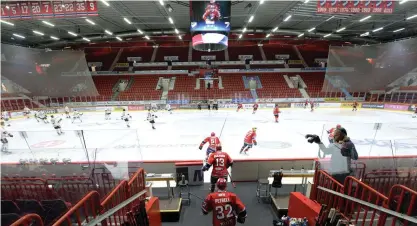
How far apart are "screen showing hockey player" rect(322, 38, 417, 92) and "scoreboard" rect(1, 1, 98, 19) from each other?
2520 cm

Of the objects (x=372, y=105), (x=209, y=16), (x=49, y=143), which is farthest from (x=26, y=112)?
(x=372, y=105)

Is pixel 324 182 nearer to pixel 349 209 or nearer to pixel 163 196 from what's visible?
pixel 349 209

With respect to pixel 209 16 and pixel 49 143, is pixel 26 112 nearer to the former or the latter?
pixel 49 143

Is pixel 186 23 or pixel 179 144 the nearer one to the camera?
pixel 179 144

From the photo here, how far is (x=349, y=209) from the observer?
3510mm

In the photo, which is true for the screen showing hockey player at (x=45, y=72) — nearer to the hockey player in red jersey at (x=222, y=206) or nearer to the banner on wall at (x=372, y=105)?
the hockey player in red jersey at (x=222, y=206)

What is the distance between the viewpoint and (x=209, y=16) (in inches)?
383

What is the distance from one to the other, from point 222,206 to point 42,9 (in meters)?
10.2

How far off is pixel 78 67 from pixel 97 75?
6.74 meters

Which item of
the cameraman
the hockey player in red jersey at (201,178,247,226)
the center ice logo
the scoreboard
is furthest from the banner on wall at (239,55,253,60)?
the hockey player in red jersey at (201,178,247,226)

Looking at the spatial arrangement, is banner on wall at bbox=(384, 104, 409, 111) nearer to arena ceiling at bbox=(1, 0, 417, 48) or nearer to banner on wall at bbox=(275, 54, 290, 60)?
arena ceiling at bbox=(1, 0, 417, 48)

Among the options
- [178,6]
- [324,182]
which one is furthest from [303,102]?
[324,182]

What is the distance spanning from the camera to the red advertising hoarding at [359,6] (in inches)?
359

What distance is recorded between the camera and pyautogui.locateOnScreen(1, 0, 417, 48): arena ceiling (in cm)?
1709
